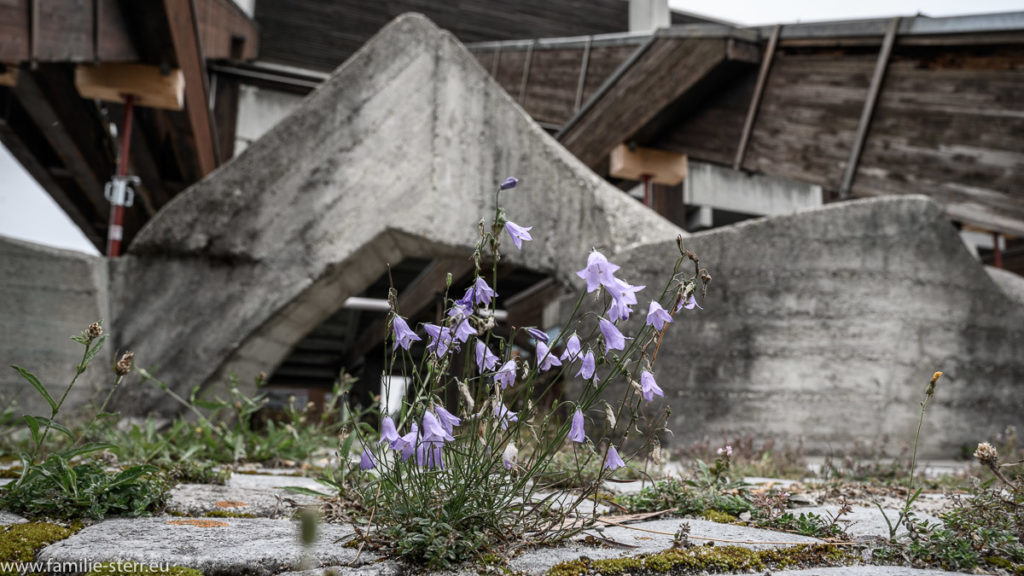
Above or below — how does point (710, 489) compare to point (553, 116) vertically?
below

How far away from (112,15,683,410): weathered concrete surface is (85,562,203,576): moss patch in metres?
2.94

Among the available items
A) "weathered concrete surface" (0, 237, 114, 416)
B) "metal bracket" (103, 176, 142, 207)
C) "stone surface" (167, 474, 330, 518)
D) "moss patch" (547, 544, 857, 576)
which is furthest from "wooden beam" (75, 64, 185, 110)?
"moss patch" (547, 544, 857, 576)

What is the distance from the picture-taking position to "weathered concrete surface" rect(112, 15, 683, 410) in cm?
400

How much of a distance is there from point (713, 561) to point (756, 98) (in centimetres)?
556

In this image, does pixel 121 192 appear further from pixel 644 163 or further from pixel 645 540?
pixel 645 540

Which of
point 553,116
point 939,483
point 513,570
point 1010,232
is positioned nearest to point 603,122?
point 553,116

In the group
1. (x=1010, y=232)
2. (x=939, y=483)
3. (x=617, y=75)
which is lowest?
(x=939, y=483)

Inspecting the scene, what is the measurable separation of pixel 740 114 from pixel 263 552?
6.11m

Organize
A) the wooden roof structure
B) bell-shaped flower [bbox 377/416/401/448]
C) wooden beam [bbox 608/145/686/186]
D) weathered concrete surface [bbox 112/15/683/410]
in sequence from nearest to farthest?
bell-shaped flower [bbox 377/416/401/448] → weathered concrete surface [bbox 112/15/683/410] → the wooden roof structure → wooden beam [bbox 608/145/686/186]

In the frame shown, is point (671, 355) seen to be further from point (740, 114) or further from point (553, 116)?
point (553, 116)

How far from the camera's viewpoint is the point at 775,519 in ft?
5.73

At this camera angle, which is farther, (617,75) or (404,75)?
(617,75)

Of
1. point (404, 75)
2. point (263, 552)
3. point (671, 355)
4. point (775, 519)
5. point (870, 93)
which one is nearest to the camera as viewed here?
point (263, 552)

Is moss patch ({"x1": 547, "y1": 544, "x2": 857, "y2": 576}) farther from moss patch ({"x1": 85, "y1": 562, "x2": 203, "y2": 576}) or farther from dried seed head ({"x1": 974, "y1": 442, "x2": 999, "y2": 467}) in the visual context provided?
moss patch ({"x1": 85, "y1": 562, "x2": 203, "y2": 576})
